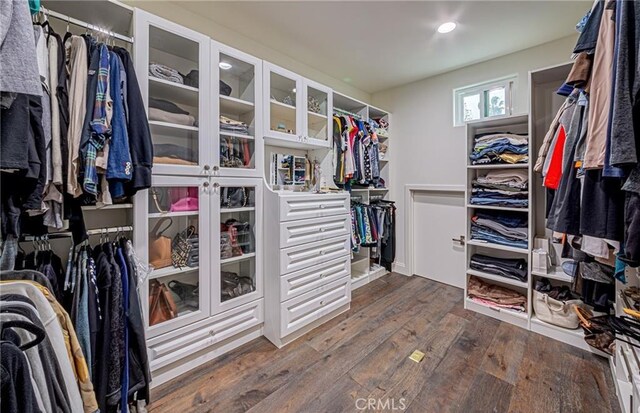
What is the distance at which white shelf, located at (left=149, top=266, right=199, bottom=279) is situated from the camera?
161 cm

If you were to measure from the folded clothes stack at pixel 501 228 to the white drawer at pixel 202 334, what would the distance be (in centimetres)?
207

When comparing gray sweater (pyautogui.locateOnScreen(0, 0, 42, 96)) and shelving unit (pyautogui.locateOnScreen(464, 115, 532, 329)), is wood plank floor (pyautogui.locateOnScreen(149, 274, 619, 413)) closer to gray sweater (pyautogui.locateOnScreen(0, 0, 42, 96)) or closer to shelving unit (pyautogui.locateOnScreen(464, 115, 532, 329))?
shelving unit (pyautogui.locateOnScreen(464, 115, 532, 329))

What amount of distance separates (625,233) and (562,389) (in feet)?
4.06

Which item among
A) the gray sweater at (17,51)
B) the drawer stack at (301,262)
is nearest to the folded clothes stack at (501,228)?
the drawer stack at (301,262)

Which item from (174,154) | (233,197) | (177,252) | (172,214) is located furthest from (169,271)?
(174,154)

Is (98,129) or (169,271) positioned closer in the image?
(98,129)

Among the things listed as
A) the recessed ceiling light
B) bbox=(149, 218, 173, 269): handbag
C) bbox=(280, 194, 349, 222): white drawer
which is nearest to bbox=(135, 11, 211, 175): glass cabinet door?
bbox=(149, 218, 173, 269): handbag

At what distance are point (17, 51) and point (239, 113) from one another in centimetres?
134

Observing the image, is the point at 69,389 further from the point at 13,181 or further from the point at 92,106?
the point at 92,106

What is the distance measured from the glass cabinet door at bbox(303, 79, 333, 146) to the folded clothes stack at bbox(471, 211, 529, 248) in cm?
164

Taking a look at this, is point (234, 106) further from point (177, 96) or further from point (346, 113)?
point (346, 113)

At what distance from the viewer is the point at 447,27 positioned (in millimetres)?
2215

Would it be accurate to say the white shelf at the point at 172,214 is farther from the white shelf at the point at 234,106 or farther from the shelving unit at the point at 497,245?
the shelving unit at the point at 497,245

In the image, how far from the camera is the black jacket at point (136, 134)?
138cm
